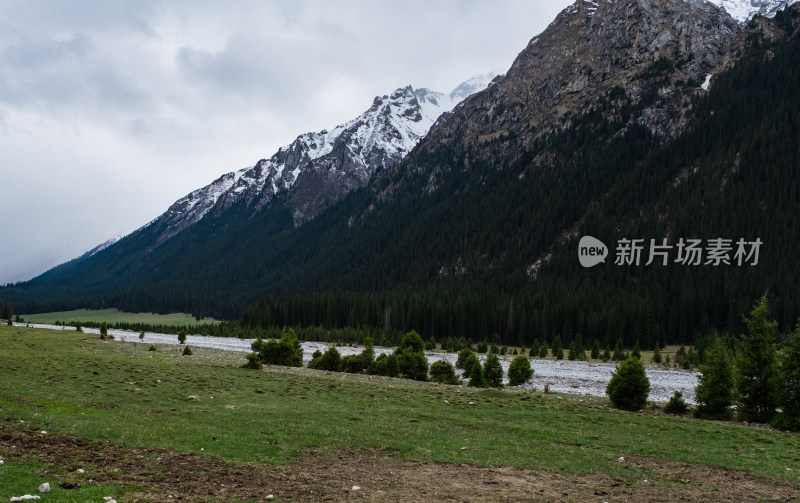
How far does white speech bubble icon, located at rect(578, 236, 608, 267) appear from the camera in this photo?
533 ft

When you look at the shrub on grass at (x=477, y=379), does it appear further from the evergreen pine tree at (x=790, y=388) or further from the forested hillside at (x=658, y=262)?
the forested hillside at (x=658, y=262)

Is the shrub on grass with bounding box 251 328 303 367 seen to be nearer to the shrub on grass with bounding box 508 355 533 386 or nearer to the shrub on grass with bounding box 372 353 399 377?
the shrub on grass with bounding box 372 353 399 377

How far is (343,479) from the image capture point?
16047 mm

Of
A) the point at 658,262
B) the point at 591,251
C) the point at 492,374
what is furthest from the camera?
the point at 591,251

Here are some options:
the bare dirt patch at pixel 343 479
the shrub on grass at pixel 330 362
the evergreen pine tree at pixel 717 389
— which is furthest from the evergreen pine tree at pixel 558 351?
the bare dirt patch at pixel 343 479

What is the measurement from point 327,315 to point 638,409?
113968 mm

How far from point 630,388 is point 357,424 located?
23.0m

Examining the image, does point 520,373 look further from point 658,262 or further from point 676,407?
point 658,262

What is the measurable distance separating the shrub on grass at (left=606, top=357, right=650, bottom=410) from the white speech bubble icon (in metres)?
130

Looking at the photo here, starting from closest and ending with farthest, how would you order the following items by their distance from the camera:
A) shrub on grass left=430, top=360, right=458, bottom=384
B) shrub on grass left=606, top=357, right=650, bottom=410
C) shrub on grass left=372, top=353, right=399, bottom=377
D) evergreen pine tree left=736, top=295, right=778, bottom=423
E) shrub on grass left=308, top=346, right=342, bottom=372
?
evergreen pine tree left=736, top=295, right=778, bottom=423
shrub on grass left=606, top=357, right=650, bottom=410
shrub on grass left=430, top=360, right=458, bottom=384
shrub on grass left=372, top=353, right=399, bottom=377
shrub on grass left=308, top=346, right=342, bottom=372

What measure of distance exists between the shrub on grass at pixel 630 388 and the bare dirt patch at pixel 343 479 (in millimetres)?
18913

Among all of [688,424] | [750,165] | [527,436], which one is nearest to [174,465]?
[527,436]

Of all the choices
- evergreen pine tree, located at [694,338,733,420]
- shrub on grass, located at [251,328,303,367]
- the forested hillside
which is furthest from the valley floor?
the forested hillside

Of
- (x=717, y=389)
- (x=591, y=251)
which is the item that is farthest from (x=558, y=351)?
(x=591, y=251)
